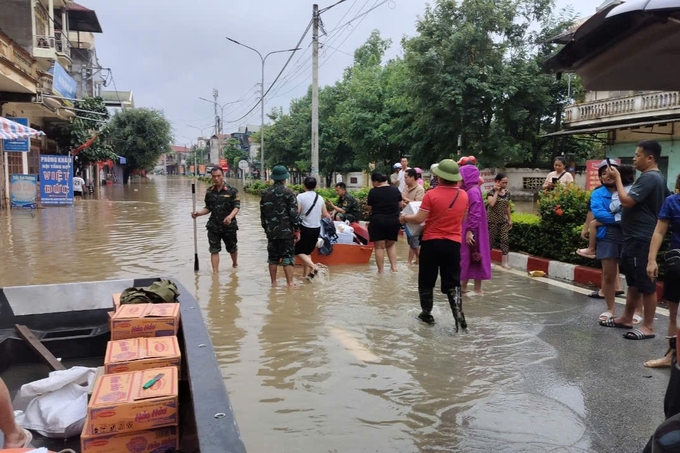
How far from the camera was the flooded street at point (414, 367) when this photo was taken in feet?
11.4

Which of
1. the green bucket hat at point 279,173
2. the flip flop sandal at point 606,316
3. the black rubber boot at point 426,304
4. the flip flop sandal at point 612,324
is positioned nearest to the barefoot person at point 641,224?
the flip flop sandal at point 612,324

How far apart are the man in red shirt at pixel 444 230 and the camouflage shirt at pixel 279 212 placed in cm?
218

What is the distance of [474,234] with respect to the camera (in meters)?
6.66

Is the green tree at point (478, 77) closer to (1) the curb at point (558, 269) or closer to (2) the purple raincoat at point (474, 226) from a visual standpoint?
(1) the curb at point (558, 269)

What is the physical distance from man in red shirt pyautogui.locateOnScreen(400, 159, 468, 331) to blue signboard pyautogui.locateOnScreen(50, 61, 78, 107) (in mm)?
19557

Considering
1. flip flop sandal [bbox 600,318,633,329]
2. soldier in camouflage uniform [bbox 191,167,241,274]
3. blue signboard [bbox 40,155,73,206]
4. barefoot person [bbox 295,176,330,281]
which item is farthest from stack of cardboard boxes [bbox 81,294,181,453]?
blue signboard [bbox 40,155,73,206]

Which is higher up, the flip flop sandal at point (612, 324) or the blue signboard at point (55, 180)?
the blue signboard at point (55, 180)

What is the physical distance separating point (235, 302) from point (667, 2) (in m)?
5.75

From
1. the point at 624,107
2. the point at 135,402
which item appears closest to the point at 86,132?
the point at 624,107

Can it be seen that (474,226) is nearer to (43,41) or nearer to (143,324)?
(143,324)

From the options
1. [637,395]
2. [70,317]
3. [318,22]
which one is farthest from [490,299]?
[318,22]

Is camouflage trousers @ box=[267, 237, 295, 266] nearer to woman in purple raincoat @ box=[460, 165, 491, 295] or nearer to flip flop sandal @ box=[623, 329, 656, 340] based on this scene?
woman in purple raincoat @ box=[460, 165, 491, 295]

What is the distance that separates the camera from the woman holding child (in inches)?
220

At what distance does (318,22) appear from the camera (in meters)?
18.2
